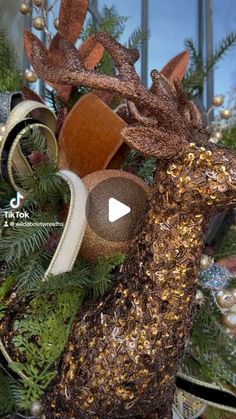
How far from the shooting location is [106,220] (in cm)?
48

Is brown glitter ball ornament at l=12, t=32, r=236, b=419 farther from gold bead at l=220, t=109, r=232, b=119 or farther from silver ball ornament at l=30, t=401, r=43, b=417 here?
gold bead at l=220, t=109, r=232, b=119

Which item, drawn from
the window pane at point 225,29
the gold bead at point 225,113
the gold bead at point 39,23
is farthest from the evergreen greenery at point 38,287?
the window pane at point 225,29

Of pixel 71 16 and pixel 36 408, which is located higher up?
pixel 71 16

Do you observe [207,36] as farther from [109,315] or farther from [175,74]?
[109,315]

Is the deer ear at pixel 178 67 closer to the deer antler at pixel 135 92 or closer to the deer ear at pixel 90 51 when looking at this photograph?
the deer ear at pixel 90 51

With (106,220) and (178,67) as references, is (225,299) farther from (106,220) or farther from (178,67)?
(178,67)

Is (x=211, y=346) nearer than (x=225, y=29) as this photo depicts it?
Yes

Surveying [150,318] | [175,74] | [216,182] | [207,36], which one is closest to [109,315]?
[150,318]

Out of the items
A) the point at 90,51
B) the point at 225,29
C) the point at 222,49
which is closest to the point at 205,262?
the point at 90,51

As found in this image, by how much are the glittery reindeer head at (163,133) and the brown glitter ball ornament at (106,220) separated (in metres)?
0.06

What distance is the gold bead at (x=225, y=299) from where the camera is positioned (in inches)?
21.0

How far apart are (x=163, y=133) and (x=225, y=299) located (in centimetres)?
20

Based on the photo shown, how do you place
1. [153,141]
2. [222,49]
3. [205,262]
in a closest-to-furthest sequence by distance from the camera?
[153,141], [205,262], [222,49]

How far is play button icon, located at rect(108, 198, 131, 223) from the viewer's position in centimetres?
48
